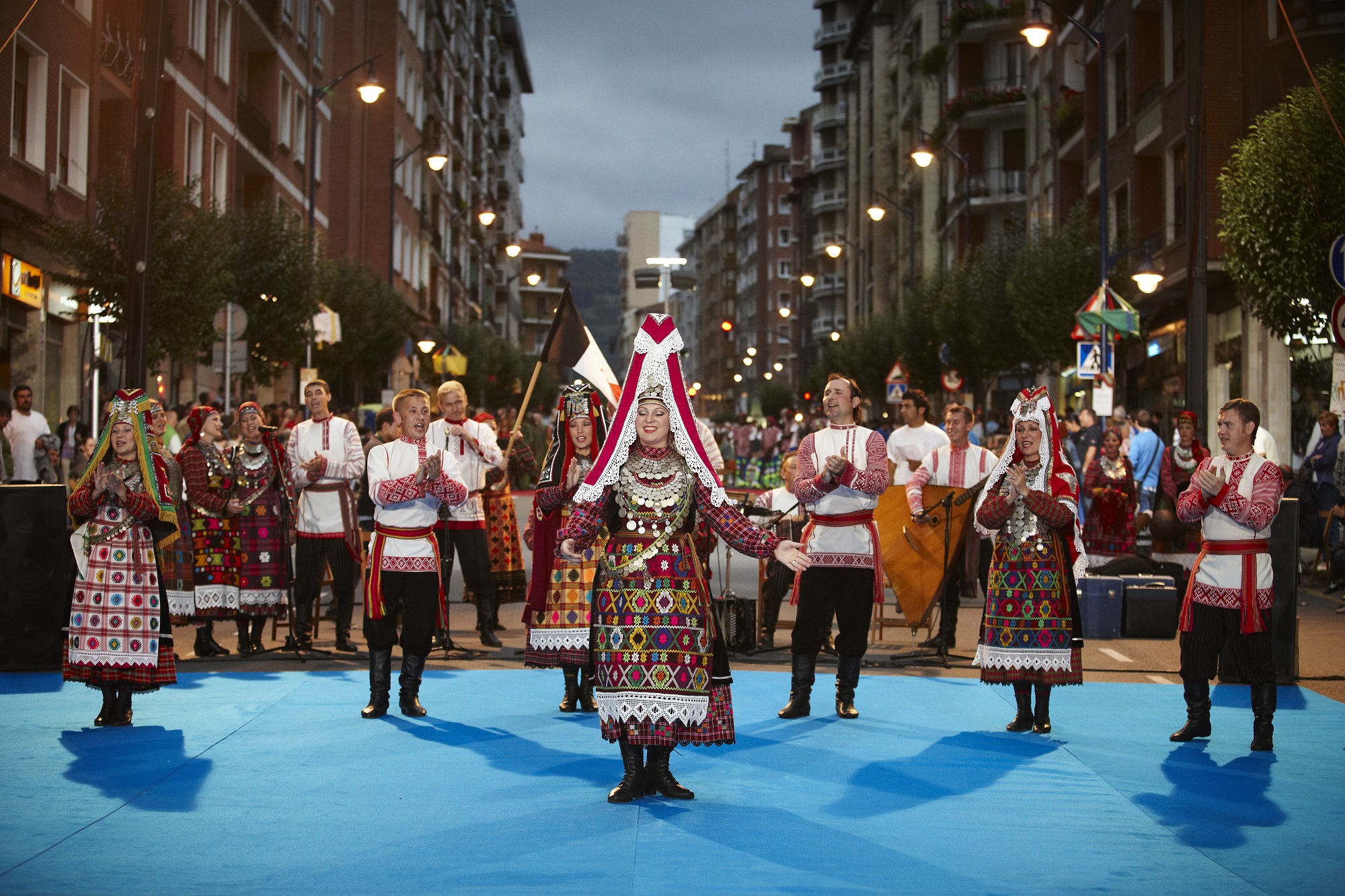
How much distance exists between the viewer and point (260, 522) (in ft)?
39.7

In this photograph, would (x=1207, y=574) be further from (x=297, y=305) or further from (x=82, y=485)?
(x=297, y=305)

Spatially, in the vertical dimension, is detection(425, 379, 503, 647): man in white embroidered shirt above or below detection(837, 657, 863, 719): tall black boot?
above

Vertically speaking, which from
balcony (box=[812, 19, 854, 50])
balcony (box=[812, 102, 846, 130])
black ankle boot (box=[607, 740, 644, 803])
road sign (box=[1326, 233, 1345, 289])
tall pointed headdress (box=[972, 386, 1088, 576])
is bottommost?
black ankle boot (box=[607, 740, 644, 803])

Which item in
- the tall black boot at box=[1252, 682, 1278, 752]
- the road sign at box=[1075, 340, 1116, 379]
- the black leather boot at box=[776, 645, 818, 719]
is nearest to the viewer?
the tall black boot at box=[1252, 682, 1278, 752]

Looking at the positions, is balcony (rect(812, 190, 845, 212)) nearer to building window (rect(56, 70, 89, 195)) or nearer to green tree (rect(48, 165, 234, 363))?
building window (rect(56, 70, 89, 195))

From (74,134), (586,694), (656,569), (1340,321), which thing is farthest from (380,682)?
(74,134)

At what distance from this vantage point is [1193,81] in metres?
15.7

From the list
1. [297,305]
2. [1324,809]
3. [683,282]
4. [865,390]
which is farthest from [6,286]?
[865,390]

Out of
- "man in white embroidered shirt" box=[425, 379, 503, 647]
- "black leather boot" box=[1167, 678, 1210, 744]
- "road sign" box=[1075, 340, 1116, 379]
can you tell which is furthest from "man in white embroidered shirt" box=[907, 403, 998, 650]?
"road sign" box=[1075, 340, 1116, 379]

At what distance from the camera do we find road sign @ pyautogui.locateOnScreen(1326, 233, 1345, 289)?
40.5 feet

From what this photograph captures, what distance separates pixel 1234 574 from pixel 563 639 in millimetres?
4202

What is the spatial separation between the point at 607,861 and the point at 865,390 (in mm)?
50902

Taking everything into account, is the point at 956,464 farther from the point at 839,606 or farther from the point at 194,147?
the point at 194,147

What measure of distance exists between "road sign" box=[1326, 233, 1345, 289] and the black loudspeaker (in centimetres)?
1075
